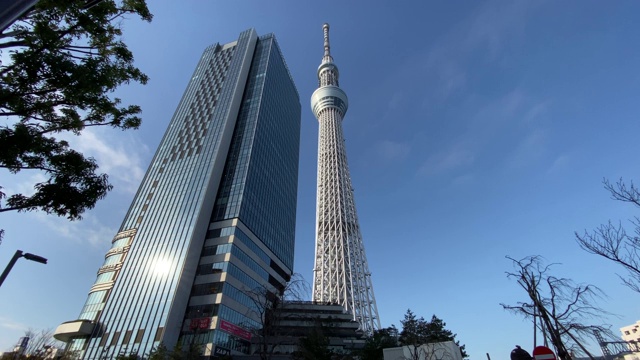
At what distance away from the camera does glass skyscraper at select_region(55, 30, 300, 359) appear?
141 feet

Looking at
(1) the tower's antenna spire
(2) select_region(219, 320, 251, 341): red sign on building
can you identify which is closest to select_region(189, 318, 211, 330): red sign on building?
(2) select_region(219, 320, 251, 341): red sign on building

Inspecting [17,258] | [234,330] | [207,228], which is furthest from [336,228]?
[17,258]

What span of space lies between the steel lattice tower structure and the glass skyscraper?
787cm

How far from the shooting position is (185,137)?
214 ft

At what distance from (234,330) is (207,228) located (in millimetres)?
16542

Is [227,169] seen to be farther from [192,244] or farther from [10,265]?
[10,265]

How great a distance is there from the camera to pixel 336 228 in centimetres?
7500

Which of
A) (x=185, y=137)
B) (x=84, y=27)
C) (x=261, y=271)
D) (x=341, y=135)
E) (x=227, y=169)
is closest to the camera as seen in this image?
(x=84, y=27)

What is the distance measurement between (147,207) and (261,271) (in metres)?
23.0

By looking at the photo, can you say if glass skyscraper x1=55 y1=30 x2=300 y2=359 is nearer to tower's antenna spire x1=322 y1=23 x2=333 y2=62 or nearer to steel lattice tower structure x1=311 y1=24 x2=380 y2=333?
steel lattice tower structure x1=311 y1=24 x2=380 y2=333

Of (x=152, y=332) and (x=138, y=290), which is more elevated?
(x=138, y=290)

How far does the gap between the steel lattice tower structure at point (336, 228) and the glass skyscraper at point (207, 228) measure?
787 cm

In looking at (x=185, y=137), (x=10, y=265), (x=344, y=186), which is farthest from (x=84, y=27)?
(x=344, y=186)

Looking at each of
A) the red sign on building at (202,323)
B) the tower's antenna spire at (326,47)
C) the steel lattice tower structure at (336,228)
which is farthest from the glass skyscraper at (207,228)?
the tower's antenna spire at (326,47)
